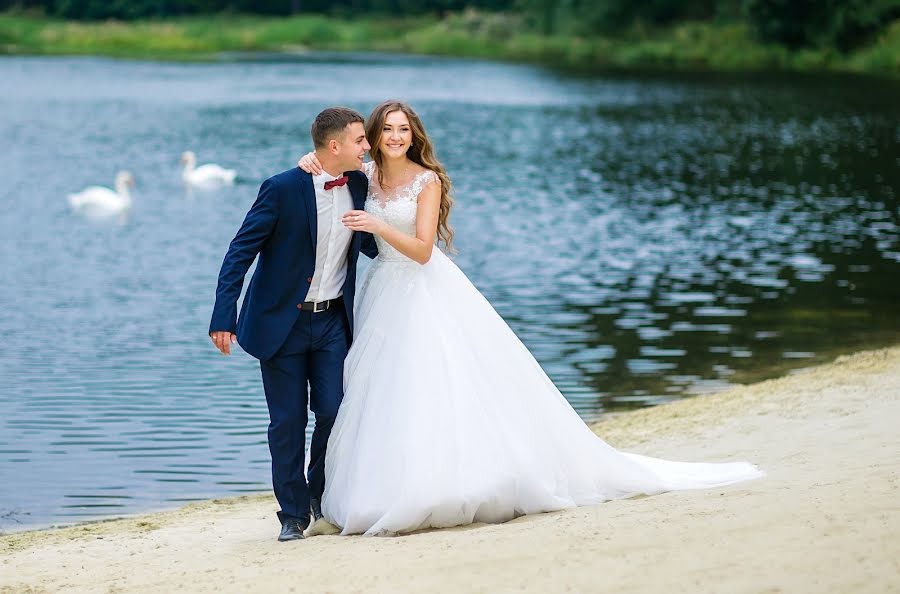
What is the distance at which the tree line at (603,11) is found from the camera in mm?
56281

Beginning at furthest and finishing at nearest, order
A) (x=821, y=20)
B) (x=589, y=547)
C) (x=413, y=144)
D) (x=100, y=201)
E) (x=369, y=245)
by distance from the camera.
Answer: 1. (x=821, y=20)
2. (x=100, y=201)
3. (x=369, y=245)
4. (x=413, y=144)
5. (x=589, y=547)

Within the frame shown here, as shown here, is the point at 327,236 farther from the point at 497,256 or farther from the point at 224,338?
the point at 497,256

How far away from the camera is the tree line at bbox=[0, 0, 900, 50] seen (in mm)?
56281

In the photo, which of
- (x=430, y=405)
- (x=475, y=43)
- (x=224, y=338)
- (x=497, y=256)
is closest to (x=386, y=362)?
(x=430, y=405)

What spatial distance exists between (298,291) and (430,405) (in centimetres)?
73

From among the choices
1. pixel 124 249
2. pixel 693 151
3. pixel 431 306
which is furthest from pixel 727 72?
Answer: pixel 431 306

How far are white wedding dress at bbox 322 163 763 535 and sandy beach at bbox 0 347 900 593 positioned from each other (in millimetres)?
151

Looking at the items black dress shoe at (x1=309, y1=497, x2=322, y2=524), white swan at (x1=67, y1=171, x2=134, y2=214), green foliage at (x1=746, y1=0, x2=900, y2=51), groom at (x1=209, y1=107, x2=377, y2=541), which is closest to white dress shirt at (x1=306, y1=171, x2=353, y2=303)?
groom at (x1=209, y1=107, x2=377, y2=541)

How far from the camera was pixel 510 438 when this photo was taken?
5844 millimetres

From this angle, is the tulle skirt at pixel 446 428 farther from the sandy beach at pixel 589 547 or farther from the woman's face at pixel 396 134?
the woman's face at pixel 396 134

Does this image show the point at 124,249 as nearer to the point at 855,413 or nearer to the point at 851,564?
the point at 855,413

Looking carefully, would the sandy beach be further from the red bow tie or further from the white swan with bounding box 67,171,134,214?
the white swan with bounding box 67,171,134,214

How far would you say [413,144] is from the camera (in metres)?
5.95

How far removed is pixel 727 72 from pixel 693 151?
87.7 feet
